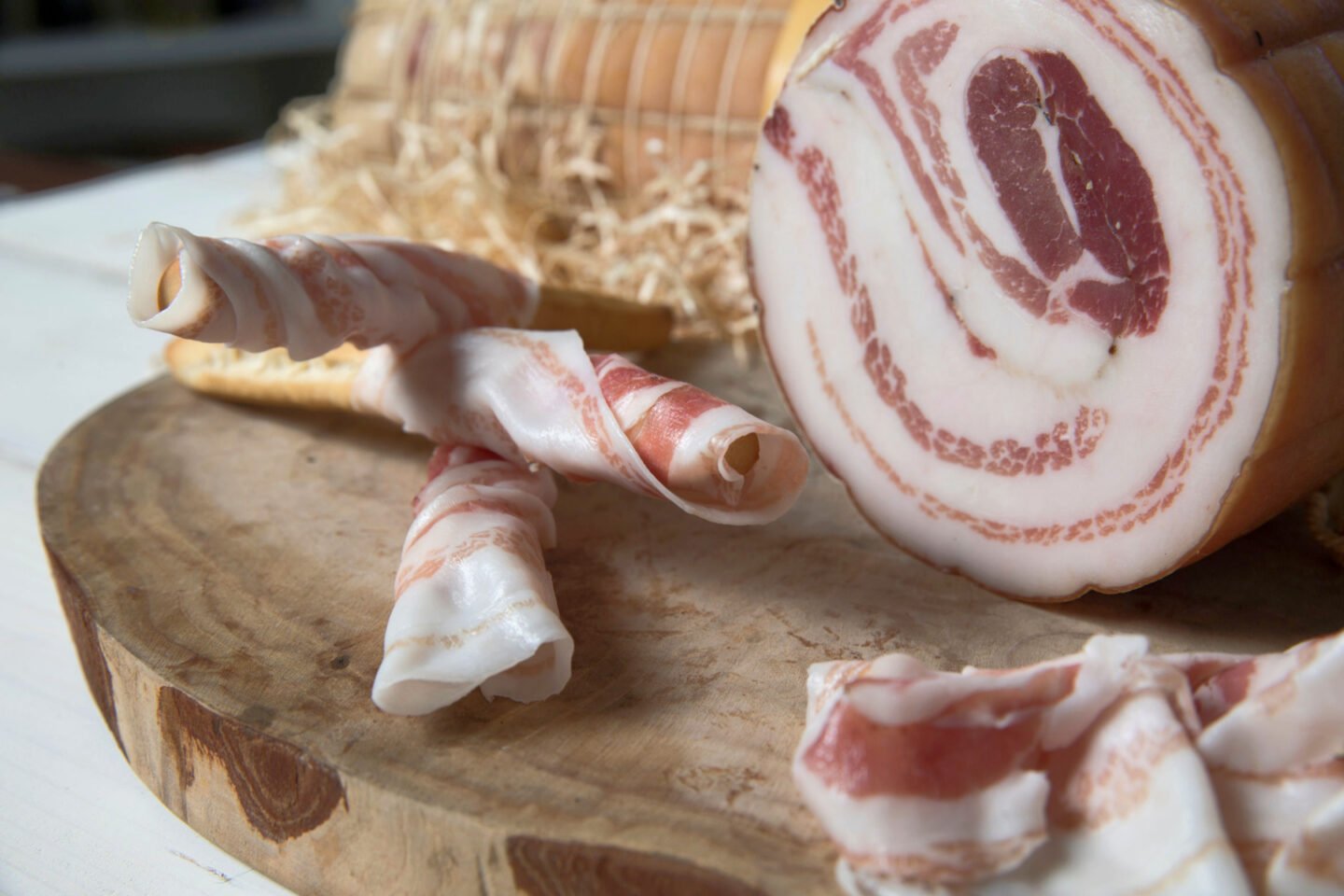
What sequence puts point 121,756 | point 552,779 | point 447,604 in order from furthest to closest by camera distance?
point 121,756 → point 447,604 → point 552,779

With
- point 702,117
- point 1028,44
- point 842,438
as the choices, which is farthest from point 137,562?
point 702,117

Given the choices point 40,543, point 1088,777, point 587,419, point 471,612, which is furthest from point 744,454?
point 40,543

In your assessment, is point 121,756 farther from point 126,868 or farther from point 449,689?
point 449,689

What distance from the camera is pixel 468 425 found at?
55.5 inches

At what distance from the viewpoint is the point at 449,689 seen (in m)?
1.08

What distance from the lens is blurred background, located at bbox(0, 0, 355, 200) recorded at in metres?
5.24

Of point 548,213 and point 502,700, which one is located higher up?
point 502,700

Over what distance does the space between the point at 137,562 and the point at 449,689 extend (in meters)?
0.45

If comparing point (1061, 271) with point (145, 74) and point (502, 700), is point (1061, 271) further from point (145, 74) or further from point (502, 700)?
point (145, 74)

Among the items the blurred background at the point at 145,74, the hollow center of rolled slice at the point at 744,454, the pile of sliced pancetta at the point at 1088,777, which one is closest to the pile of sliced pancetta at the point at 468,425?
the hollow center of rolled slice at the point at 744,454

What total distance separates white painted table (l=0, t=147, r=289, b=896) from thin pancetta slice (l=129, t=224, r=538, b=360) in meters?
0.41

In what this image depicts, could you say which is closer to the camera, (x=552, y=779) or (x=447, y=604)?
(x=552, y=779)

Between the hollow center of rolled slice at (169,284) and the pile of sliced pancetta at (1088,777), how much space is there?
2.31 feet

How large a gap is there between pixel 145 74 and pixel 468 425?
4723mm
